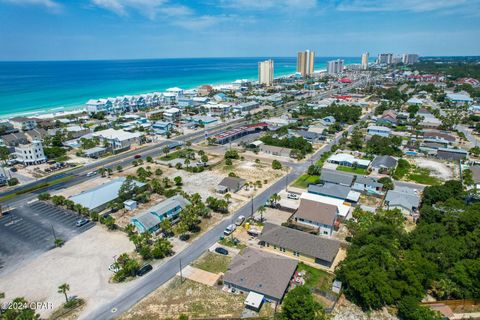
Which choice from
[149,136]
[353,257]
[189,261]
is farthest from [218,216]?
[149,136]

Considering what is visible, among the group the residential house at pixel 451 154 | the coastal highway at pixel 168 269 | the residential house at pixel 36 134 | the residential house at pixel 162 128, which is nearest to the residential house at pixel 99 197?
the coastal highway at pixel 168 269

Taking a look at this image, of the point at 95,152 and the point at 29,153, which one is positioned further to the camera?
the point at 95,152

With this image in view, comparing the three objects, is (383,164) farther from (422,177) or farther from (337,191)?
(337,191)

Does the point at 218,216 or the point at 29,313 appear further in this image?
the point at 218,216

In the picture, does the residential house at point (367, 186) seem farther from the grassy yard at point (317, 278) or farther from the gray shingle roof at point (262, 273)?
the gray shingle roof at point (262, 273)

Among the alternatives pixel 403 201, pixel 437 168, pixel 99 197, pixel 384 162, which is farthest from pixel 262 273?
pixel 437 168

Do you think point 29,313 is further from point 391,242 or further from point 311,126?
point 311,126
